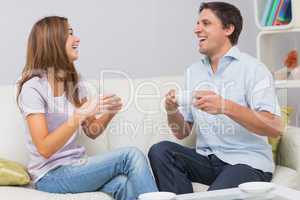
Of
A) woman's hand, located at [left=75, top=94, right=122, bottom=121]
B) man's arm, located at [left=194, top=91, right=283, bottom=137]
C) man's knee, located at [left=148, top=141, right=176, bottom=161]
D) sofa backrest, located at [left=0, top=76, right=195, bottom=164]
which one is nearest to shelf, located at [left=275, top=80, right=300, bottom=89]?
sofa backrest, located at [left=0, top=76, right=195, bottom=164]

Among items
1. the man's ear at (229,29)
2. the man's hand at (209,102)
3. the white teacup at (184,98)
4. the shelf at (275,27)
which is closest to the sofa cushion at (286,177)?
the man's hand at (209,102)

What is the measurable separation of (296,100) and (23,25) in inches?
Result: 69.5

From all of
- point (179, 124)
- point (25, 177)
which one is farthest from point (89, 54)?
point (25, 177)

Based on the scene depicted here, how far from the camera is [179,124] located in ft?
7.94

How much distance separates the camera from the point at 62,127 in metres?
2.04

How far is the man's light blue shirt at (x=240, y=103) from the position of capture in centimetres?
218

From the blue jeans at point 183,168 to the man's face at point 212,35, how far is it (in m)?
0.45

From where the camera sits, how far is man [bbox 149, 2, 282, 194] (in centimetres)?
209

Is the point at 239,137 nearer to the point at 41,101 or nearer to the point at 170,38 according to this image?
the point at 41,101

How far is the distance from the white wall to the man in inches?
32.0

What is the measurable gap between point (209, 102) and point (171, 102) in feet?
0.65

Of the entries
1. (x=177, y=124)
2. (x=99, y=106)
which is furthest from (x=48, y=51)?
(x=177, y=124)

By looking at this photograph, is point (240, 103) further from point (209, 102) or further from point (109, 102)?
point (109, 102)

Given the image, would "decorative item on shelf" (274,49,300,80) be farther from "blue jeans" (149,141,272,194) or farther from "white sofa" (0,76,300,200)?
"blue jeans" (149,141,272,194)
